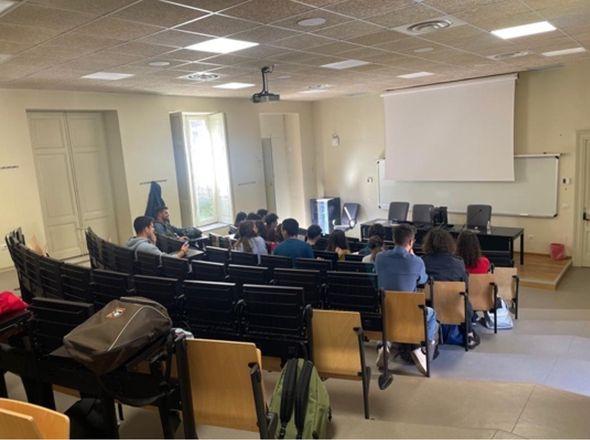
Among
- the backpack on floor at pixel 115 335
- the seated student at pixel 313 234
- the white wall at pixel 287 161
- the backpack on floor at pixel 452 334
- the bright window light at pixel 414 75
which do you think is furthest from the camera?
the white wall at pixel 287 161

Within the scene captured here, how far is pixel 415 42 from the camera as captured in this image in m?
4.95

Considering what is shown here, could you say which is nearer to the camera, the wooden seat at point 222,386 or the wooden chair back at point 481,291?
the wooden seat at point 222,386

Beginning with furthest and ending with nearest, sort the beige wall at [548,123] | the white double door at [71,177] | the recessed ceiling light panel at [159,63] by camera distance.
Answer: the beige wall at [548,123], the white double door at [71,177], the recessed ceiling light panel at [159,63]

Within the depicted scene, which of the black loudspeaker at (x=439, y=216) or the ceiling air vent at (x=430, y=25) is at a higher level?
the ceiling air vent at (x=430, y=25)

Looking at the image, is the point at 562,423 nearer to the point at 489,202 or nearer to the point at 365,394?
the point at 365,394

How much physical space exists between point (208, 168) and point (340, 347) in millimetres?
7147

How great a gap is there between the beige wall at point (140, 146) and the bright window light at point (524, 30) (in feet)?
18.0

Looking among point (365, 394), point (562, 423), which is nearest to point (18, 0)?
point (365, 394)

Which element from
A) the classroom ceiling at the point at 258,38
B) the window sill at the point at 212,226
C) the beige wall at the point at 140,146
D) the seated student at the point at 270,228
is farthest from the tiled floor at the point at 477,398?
the window sill at the point at 212,226

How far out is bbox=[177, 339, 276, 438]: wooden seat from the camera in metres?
2.23

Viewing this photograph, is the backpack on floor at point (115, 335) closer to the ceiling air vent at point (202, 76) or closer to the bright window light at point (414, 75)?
the ceiling air vent at point (202, 76)

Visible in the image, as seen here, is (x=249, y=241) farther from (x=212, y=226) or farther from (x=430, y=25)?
(x=212, y=226)

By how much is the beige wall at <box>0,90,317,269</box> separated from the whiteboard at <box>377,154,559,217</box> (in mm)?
2866

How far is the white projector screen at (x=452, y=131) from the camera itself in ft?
26.9
